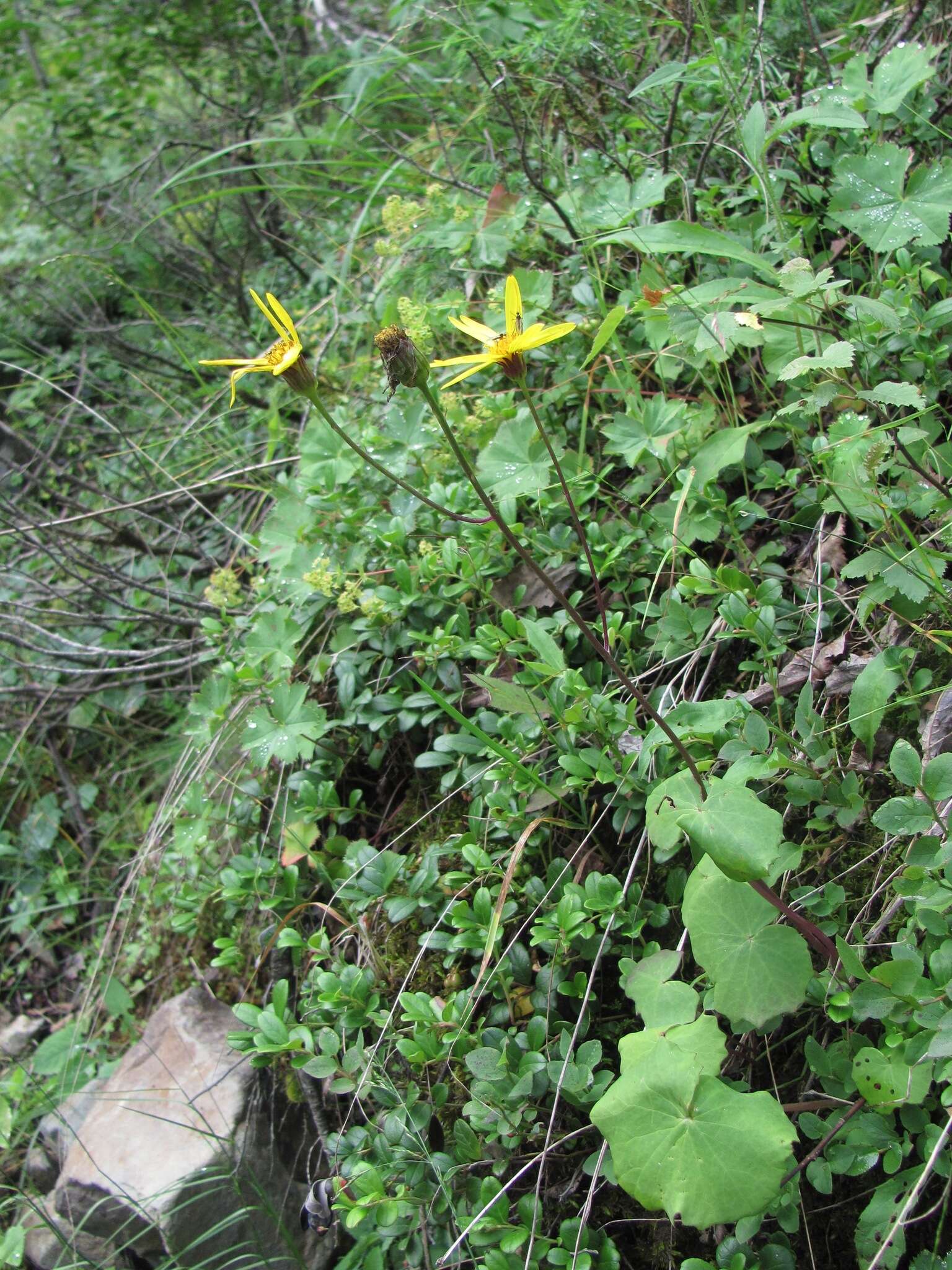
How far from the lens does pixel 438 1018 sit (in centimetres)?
131

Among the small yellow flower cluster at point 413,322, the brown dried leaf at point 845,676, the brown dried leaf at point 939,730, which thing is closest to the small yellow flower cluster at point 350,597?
the small yellow flower cluster at point 413,322

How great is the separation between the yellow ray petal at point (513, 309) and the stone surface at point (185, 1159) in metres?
1.28

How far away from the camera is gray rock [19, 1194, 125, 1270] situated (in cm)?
165

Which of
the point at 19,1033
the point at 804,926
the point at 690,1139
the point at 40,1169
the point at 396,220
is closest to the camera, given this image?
the point at 690,1139

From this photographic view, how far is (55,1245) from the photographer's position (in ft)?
6.05

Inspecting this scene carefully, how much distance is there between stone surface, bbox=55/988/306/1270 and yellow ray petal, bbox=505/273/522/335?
4.19 feet

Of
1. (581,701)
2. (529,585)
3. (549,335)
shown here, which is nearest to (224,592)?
(529,585)

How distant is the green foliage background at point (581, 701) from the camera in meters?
1.07

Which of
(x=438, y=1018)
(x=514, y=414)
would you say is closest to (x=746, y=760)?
(x=438, y=1018)

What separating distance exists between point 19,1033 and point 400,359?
7.48ft

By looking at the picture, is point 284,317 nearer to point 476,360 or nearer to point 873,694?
point 476,360

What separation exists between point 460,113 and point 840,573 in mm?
1836

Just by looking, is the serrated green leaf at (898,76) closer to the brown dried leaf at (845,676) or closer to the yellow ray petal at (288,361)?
the brown dried leaf at (845,676)

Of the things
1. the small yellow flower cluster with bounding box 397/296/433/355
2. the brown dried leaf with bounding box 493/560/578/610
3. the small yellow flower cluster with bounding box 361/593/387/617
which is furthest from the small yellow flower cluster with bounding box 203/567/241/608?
the small yellow flower cluster with bounding box 397/296/433/355
